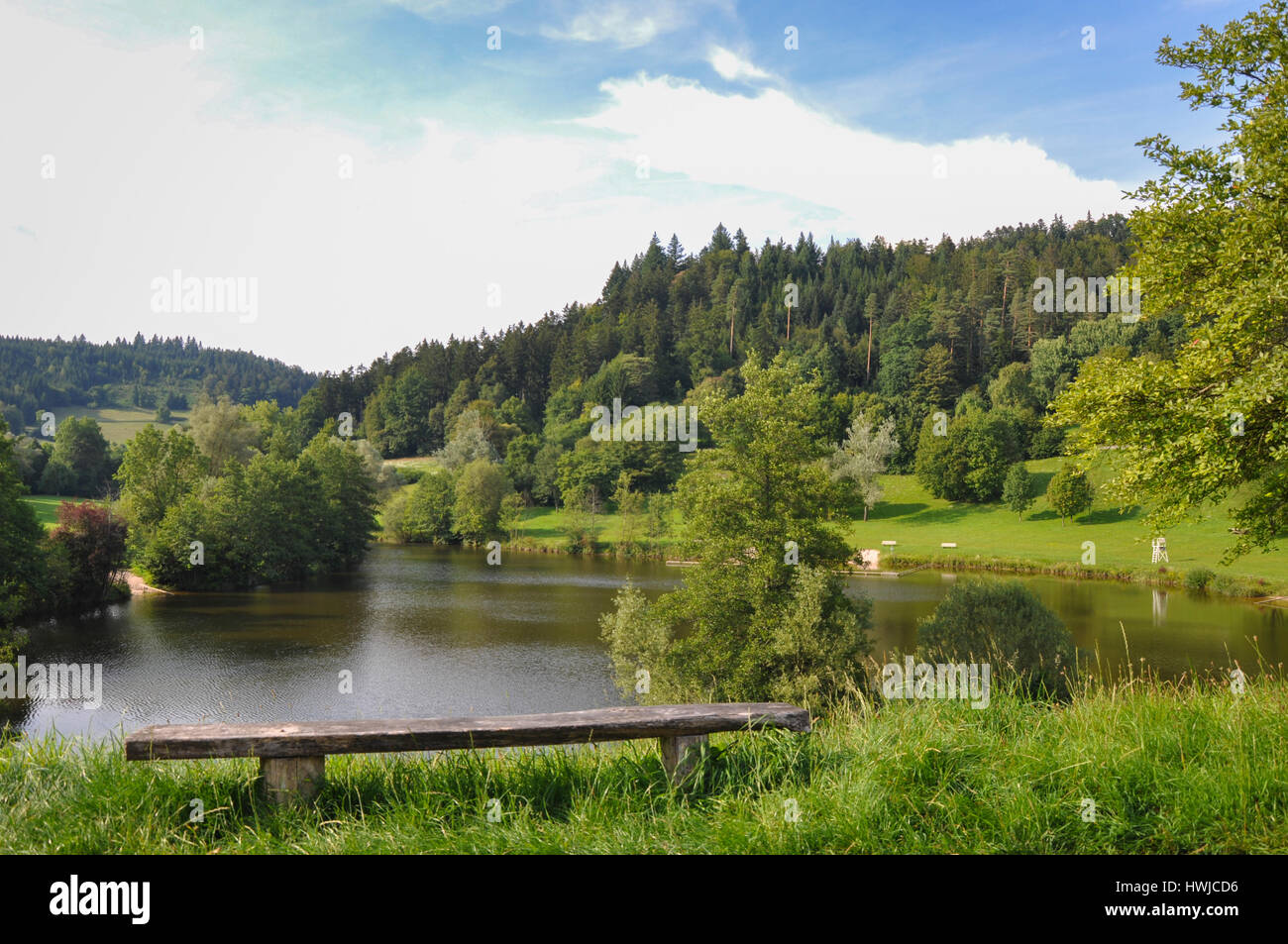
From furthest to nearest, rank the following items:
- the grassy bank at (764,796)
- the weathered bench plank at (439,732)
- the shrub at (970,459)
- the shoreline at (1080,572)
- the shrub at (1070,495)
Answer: the shrub at (970,459)
the shrub at (1070,495)
the shoreline at (1080,572)
the weathered bench plank at (439,732)
the grassy bank at (764,796)

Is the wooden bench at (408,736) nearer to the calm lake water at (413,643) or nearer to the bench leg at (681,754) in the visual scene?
the bench leg at (681,754)

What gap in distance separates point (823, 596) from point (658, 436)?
67.9 m

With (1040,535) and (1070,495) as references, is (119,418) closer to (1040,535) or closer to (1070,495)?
(1040,535)

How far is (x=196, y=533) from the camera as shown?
150 feet

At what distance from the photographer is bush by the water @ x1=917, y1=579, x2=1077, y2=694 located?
20500mm

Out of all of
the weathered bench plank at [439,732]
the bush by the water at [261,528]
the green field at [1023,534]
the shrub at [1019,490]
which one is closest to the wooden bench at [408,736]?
the weathered bench plank at [439,732]

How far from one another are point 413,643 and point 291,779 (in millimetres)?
28684

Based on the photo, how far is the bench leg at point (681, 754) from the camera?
15.1ft

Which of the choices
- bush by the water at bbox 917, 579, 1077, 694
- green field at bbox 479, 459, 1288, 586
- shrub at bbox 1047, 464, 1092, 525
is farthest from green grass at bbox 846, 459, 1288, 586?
bush by the water at bbox 917, 579, 1077, 694

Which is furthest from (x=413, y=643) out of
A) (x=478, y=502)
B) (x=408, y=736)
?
(x=478, y=502)

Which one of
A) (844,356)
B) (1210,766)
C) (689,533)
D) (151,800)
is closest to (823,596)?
(689,533)

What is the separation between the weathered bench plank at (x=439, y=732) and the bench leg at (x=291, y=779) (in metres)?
0.10

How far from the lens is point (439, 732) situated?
171 inches

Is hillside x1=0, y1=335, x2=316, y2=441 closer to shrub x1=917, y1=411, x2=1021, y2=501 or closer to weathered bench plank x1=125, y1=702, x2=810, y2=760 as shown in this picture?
shrub x1=917, y1=411, x2=1021, y2=501
